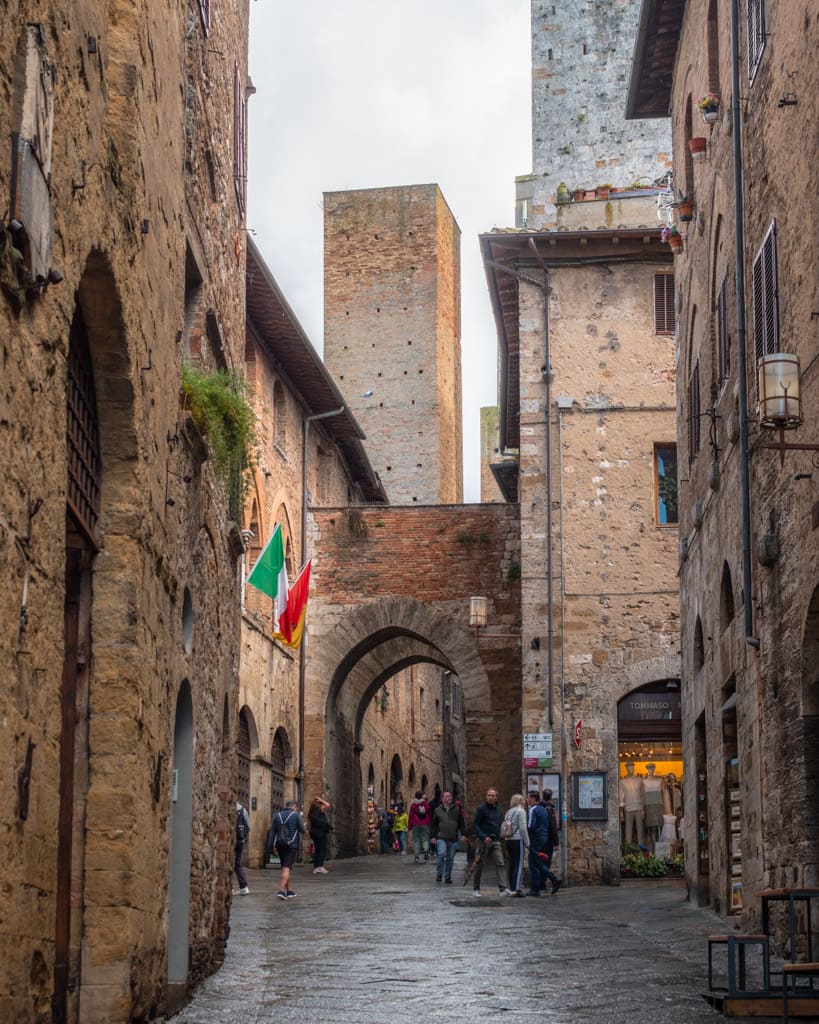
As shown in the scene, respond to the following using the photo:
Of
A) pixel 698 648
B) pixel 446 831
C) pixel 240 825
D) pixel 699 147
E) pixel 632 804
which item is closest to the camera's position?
pixel 699 147

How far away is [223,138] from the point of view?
37.1 feet

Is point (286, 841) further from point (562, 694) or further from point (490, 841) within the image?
point (562, 694)

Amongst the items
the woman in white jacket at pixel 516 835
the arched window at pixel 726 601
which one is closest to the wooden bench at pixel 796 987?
the arched window at pixel 726 601

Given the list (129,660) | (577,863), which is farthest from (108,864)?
(577,863)

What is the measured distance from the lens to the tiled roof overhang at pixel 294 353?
22.4 metres

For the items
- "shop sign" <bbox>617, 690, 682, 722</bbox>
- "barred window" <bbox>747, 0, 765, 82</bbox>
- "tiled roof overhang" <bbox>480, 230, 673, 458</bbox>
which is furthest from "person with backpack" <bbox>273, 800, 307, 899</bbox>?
"barred window" <bbox>747, 0, 765, 82</bbox>

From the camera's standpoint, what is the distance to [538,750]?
72.8ft

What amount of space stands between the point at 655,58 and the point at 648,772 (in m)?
10.1

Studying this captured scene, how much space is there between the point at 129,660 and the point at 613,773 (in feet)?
52.2

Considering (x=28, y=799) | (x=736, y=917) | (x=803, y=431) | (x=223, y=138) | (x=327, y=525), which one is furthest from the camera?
(x=327, y=525)

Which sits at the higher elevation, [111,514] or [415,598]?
[415,598]

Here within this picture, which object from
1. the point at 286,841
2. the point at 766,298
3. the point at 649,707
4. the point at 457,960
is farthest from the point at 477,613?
the point at 457,960

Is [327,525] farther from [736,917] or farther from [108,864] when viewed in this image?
[108,864]

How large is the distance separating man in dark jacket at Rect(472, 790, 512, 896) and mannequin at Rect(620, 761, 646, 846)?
4898mm
